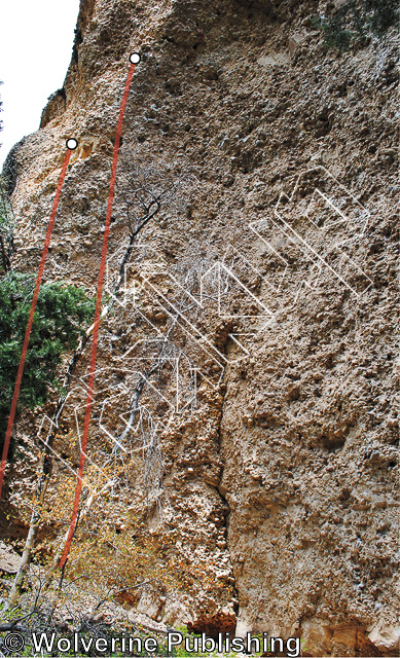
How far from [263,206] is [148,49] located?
3219 millimetres

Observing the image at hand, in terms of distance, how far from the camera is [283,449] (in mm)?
5121

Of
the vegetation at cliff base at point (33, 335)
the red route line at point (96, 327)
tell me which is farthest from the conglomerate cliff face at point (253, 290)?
the vegetation at cliff base at point (33, 335)

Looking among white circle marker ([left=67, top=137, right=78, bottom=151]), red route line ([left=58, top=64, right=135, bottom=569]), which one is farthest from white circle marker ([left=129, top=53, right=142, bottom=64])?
white circle marker ([left=67, top=137, right=78, bottom=151])

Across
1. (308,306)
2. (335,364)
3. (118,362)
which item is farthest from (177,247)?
(335,364)

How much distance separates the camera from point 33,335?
4.71 m

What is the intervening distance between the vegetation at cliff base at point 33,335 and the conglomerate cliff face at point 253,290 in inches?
58.2

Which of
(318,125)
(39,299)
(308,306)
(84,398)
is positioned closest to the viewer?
(39,299)

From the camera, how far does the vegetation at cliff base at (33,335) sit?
4582 millimetres

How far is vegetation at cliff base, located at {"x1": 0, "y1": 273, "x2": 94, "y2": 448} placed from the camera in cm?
458

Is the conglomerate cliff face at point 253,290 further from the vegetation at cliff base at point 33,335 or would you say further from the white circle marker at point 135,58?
the vegetation at cliff base at point 33,335

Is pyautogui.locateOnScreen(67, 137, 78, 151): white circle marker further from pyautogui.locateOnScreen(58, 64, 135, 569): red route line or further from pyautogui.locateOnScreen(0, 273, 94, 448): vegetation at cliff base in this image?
pyautogui.locateOnScreen(0, 273, 94, 448): vegetation at cliff base

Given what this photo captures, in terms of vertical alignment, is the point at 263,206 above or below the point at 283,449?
above

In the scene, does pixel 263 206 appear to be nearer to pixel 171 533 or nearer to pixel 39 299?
pixel 39 299

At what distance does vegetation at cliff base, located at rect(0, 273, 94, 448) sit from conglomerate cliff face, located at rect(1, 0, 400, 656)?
1.48 meters
